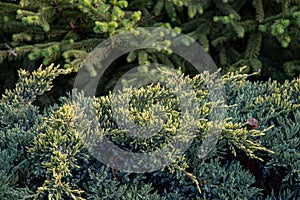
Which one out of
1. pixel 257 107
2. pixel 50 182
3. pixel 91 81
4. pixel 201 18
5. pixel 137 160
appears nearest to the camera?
pixel 50 182

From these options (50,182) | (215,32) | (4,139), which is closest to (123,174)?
(50,182)

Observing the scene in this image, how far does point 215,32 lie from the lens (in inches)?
138

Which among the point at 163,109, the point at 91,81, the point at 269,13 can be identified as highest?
the point at 269,13

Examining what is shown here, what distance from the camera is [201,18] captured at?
3.50 metres

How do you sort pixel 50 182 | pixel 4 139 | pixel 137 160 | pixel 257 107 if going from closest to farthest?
pixel 50 182 → pixel 137 160 → pixel 4 139 → pixel 257 107

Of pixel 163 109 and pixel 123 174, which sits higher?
pixel 163 109

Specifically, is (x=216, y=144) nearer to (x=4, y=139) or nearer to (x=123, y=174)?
(x=123, y=174)

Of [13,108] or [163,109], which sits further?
[13,108]

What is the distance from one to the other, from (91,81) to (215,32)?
1.16 meters

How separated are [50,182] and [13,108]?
0.62 meters

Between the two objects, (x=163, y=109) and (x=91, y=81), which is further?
(x=91, y=81)

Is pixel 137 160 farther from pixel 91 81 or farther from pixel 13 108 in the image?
pixel 91 81

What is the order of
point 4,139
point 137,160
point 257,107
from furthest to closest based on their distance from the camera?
point 257,107
point 4,139
point 137,160

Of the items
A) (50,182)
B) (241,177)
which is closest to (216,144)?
(241,177)
